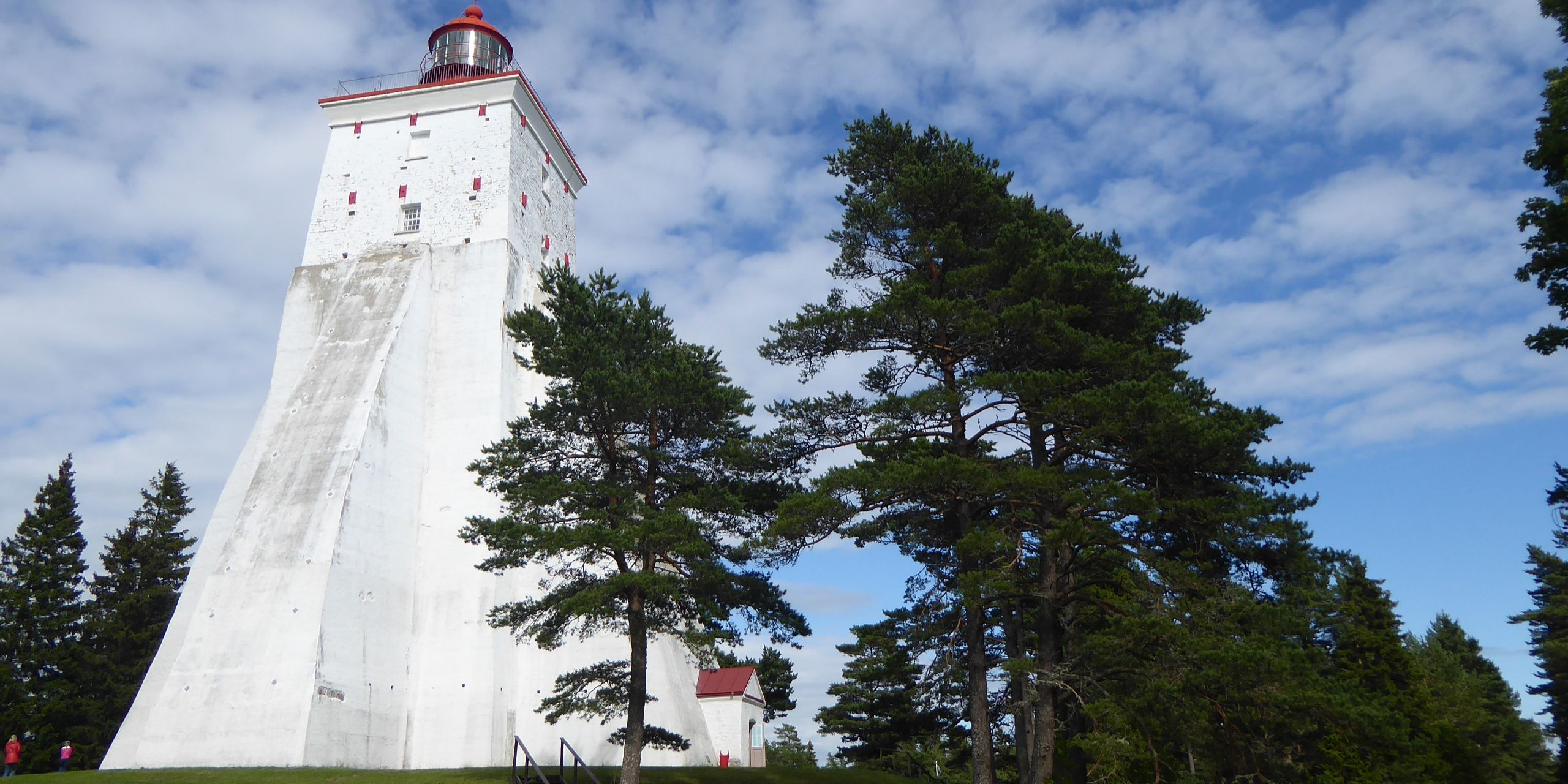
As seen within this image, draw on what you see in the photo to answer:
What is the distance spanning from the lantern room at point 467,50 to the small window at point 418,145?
3.65 m

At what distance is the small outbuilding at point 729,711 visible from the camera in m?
31.2

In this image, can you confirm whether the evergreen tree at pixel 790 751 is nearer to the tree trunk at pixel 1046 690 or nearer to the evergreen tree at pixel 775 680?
the evergreen tree at pixel 775 680

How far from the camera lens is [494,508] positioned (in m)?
23.2

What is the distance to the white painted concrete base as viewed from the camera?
1839 centimetres

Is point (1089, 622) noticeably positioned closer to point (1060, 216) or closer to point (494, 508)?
point (1060, 216)

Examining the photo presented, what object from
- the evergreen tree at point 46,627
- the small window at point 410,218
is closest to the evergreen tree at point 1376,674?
the small window at point 410,218

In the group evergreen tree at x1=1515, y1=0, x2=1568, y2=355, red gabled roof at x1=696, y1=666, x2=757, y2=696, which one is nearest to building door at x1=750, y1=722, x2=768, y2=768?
red gabled roof at x1=696, y1=666, x2=757, y2=696

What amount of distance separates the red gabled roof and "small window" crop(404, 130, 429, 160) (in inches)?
740

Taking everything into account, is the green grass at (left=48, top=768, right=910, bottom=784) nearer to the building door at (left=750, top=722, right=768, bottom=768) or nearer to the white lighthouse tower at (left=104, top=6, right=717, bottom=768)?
the white lighthouse tower at (left=104, top=6, right=717, bottom=768)

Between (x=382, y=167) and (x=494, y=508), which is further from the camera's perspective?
(x=382, y=167)

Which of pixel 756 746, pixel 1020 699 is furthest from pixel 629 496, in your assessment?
pixel 756 746

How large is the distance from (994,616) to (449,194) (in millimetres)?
19641

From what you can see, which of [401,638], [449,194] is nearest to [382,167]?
[449,194]

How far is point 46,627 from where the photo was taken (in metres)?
28.2
